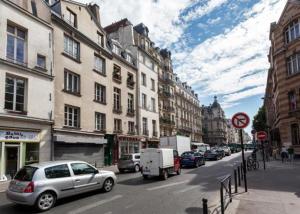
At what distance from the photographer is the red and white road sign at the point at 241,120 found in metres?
9.50

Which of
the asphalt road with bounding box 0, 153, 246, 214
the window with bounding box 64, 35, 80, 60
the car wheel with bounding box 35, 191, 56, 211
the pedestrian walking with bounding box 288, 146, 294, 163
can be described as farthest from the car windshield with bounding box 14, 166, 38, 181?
the pedestrian walking with bounding box 288, 146, 294, 163

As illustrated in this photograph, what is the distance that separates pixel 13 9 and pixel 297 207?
59.2 feet

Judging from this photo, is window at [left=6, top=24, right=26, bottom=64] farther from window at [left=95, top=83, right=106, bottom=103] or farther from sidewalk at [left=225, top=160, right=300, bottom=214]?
sidewalk at [left=225, top=160, right=300, bottom=214]

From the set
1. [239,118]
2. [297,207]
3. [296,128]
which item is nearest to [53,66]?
[239,118]

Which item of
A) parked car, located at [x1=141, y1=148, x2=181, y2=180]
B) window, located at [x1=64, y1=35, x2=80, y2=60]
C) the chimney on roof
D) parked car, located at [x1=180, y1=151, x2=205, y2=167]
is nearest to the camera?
parked car, located at [x1=141, y1=148, x2=181, y2=180]

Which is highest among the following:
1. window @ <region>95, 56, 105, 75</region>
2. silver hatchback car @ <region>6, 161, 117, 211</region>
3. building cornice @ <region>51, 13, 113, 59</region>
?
building cornice @ <region>51, 13, 113, 59</region>

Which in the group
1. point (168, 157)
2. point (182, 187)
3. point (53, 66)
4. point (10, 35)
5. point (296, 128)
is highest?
point (10, 35)

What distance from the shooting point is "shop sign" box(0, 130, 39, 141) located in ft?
46.2

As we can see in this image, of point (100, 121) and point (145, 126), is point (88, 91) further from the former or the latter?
point (145, 126)

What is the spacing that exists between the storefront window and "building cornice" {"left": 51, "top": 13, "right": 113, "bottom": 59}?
9678 mm

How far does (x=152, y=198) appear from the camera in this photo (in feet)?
30.5

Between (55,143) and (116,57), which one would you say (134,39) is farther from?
(55,143)

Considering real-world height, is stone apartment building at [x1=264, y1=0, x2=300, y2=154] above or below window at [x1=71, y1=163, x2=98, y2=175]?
above

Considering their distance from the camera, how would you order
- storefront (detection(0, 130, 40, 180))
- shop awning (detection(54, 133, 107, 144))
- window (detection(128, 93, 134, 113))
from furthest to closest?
window (detection(128, 93, 134, 113))
shop awning (detection(54, 133, 107, 144))
storefront (detection(0, 130, 40, 180))
